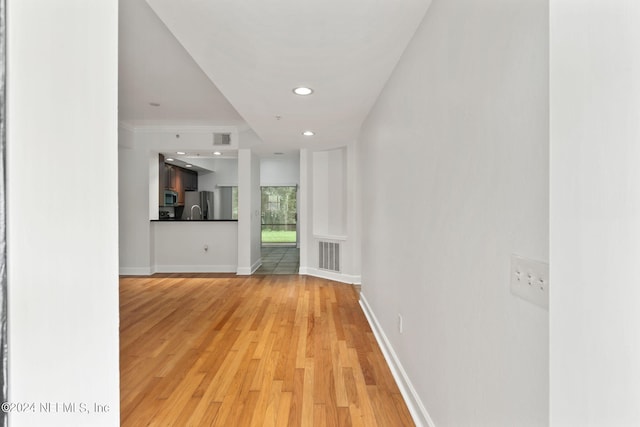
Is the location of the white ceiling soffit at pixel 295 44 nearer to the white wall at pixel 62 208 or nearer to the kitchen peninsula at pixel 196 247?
the white wall at pixel 62 208

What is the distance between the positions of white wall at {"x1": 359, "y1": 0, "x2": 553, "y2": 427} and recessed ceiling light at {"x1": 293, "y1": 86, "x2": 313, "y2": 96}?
2.82ft

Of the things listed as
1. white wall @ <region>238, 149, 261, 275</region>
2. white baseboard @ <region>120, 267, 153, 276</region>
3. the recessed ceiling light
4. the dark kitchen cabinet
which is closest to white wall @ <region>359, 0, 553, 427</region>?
the recessed ceiling light

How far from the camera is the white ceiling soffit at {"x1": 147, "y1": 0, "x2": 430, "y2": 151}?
1.59 meters

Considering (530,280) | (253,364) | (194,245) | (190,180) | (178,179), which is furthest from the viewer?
(190,180)

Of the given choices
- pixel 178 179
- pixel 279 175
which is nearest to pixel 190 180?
pixel 178 179

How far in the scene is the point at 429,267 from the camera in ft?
5.31

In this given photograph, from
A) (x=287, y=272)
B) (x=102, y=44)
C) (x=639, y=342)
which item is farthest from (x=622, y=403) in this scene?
(x=287, y=272)

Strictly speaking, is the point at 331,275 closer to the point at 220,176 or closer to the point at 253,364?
the point at 253,364

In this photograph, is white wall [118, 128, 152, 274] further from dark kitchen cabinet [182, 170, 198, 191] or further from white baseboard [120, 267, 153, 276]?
dark kitchen cabinet [182, 170, 198, 191]

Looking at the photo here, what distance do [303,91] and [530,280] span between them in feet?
7.66

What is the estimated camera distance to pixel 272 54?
6.80 ft

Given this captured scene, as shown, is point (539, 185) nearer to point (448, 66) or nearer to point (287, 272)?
point (448, 66)

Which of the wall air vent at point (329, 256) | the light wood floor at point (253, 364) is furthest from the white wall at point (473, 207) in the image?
the wall air vent at point (329, 256)

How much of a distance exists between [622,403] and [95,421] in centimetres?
90
